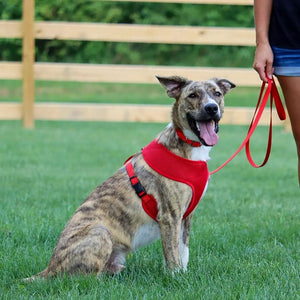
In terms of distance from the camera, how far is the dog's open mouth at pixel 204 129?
414 cm

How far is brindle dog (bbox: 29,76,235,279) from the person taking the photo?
160 inches

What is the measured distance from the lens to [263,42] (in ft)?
13.8

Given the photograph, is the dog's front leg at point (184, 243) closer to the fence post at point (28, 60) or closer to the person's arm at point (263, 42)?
the person's arm at point (263, 42)

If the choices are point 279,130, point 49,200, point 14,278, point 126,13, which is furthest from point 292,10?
point 126,13

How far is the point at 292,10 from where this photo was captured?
13.6 ft

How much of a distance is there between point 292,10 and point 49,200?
301cm

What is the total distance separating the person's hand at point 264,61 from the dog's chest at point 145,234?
1073 millimetres

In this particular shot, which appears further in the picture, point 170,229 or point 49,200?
point 49,200

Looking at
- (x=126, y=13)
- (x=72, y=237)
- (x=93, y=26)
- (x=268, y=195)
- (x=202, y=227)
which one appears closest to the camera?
(x=72, y=237)

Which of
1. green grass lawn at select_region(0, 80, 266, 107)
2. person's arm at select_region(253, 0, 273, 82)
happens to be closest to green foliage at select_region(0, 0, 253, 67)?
green grass lawn at select_region(0, 80, 266, 107)

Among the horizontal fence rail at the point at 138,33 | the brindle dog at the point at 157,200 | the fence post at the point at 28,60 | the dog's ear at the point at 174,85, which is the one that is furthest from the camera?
the horizontal fence rail at the point at 138,33

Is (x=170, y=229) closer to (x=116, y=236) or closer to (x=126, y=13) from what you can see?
(x=116, y=236)

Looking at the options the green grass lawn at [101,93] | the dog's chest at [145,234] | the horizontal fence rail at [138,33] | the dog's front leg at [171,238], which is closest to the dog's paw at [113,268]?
the dog's chest at [145,234]

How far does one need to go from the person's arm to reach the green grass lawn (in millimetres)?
11339
